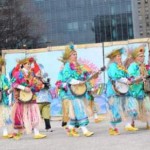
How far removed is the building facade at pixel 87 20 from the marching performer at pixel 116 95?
82175 mm

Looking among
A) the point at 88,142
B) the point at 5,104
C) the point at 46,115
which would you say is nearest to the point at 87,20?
the point at 46,115

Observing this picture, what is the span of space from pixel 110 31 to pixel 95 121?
82.0m

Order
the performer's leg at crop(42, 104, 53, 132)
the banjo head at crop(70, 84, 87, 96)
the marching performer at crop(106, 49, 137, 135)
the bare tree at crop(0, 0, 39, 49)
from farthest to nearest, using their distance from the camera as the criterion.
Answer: the bare tree at crop(0, 0, 39, 49) < the performer's leg at crop(42, 104, 53, 132) < the banjo head at crop(70, 84, 87, 96) < the marching performer at crop(106, 49, 137, 135)

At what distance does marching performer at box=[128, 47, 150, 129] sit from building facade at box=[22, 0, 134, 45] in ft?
268

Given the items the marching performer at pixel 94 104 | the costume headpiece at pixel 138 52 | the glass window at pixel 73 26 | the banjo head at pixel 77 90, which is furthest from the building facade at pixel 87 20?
the banjo head at pixel 77 90

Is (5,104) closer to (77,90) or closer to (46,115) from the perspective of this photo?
(46,115)

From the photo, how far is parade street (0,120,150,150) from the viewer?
9.17m

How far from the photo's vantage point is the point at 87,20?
9738cm

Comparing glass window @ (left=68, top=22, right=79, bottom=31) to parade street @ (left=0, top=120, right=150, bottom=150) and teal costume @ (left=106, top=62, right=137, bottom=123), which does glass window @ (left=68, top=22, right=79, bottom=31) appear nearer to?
parade street @ (left=0, top=120, right=150, bottom=150)

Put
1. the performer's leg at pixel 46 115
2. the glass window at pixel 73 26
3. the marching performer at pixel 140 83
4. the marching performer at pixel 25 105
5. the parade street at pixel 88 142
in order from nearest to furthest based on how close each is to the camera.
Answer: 1. the parade street at pixel 88 142
2. the marching performer at pixel 25 105
3. the marching performer at pixel 140 83
4. the performer's leg at pixel 46 115
5. the glass window at pixel 73 26

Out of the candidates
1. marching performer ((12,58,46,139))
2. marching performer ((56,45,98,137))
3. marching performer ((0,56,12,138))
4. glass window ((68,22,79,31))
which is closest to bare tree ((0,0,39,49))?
marching performer ((0,56,12,138))

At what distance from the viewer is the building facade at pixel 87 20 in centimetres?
9525

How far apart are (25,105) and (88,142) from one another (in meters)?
1.79

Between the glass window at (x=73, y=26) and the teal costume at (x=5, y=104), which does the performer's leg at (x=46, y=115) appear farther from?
the glass window at (x=73, y=26)
